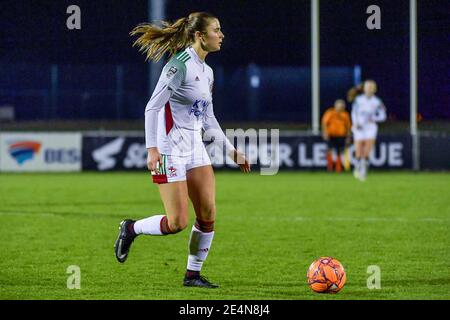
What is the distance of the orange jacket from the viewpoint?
83.1 ft

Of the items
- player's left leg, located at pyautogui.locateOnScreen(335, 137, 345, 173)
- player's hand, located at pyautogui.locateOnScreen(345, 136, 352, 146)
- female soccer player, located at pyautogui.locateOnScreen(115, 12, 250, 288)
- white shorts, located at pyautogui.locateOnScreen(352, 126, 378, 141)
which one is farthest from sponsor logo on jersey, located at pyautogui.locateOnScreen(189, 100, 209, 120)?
player's hand, located at pyautogui.locateOnScreen(345, 136, 352, 146)

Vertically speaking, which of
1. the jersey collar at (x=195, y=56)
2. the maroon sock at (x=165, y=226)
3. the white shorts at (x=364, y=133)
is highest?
the jersey collar at (x=195, y=56)

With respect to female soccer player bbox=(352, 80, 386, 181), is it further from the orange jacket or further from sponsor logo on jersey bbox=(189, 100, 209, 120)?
sponsor logo on jersey bbox=(189, 100, 209, 120)

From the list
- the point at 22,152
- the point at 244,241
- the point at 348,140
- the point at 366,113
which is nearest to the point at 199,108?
the point at 244,241

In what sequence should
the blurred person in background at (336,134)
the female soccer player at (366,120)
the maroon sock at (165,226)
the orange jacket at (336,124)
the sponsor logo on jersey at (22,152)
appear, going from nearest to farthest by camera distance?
the maroon sock at (165,226) < the female soccer player at (366,120) < the sponsor logo on jersey at (22,152) < the blurred person in background at (336,134) < the orange jacket at (336,124)

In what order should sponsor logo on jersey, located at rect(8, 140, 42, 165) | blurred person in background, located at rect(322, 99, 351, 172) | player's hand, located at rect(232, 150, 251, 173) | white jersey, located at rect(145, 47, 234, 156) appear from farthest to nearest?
blurred person in background, located at rect(322, 99, 351, 172) < sponsor logo on jersey, located at rect(8, 140, 42, 165) < player's hand, located at rect(232, 150, 251, 173) < white jersey, located at rect(145, 47, 234, 156)

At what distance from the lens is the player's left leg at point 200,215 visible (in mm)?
7566

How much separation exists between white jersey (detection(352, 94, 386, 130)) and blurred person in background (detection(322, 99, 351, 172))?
93.4 inches

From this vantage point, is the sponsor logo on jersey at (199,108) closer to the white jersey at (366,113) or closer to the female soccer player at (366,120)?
the female soccer player at (366,120)

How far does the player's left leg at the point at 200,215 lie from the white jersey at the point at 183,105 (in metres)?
0.20

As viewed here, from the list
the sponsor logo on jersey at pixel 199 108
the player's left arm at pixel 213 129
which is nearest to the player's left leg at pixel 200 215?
the player's left arm at pixel 213 129

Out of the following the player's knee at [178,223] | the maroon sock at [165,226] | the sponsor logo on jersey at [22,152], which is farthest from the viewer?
the sponsor logo on jersey at [22,152]

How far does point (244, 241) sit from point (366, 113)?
1185 cm

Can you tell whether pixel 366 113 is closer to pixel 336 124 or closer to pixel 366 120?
pixel 366 120
